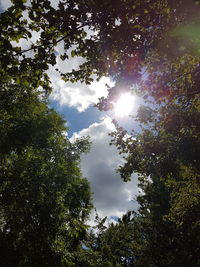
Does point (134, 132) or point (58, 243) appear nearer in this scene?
point (58, 243)

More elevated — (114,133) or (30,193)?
(114,133)

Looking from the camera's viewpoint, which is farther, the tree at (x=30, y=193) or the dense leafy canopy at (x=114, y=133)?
the tree at (x=30, y=193)

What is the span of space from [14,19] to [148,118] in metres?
7.36

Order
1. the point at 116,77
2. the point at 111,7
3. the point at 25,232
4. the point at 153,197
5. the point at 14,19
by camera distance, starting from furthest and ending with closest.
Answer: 1. the point at 153,197
2. the point at 25,232
3. the point at 116,77
4. the point at 111,7
5. the point at 14,19

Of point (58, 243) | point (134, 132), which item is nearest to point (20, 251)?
point (58, 243)

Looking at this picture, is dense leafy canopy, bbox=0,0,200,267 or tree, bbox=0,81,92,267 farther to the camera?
tree, bbox=0,81,92,267

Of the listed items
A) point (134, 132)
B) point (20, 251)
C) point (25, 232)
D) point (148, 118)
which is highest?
point (134, 132)

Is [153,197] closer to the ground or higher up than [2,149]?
higher up

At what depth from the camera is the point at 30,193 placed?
48.5 ft

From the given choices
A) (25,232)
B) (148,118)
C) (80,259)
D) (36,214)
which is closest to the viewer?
(148,118)

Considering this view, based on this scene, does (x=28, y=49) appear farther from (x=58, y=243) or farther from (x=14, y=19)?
(x=58, y=243)

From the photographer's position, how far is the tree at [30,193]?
14.5 m

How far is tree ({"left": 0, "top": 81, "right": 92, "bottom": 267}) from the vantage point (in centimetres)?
1448

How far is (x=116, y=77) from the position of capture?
22.7ft
